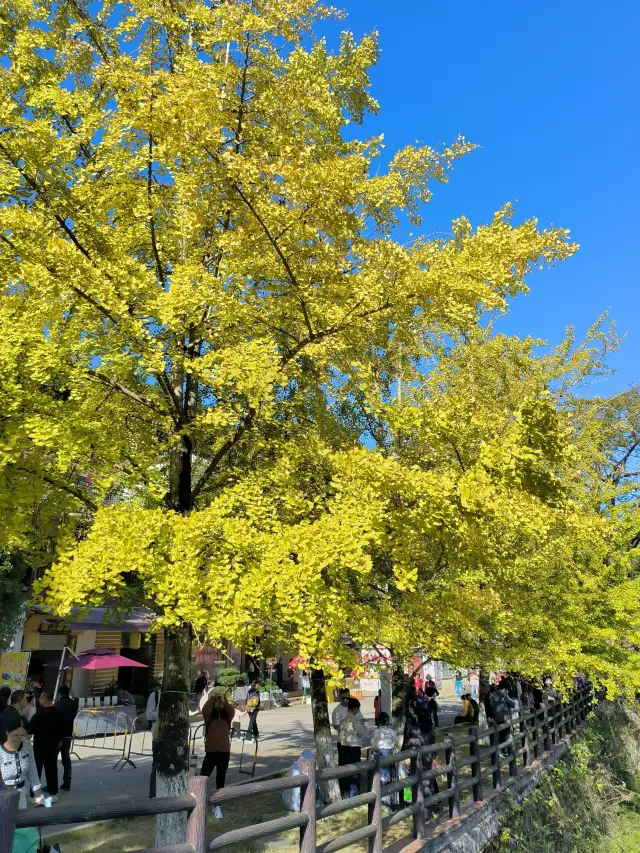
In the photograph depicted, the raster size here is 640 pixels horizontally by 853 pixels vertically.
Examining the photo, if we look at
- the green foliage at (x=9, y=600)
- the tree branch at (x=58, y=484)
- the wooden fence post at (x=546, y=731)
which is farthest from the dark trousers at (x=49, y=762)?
the wooden fence post at (x=546, y=731)

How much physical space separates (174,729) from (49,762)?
135 inches

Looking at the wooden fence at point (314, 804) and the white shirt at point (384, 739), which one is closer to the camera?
the wooden fence at point (314, 804)

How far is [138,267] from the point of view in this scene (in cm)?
638

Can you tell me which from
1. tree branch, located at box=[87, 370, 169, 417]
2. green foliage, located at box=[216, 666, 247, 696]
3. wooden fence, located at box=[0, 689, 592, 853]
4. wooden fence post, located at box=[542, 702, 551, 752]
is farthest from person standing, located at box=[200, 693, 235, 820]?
green foliage, located at box=[216, 666, 247, 696]

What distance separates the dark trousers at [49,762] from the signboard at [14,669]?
6.22 m

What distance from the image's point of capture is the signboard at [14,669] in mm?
14555

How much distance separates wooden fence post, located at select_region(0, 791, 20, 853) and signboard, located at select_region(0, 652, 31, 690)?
1353 cm

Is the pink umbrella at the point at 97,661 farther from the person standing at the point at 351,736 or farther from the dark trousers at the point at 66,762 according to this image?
the person standing at the point at 351,736

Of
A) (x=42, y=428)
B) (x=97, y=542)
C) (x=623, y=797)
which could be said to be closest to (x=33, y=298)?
(x=42, y=428)

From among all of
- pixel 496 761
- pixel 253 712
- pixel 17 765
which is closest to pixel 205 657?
pixel 253 712

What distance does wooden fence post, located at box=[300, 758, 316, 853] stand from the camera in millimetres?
4883

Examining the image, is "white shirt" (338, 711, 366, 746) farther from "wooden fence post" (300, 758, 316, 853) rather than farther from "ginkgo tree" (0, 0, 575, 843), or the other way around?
"wooden fence post" (300, 758, 316, 853)

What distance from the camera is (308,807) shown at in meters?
4.98

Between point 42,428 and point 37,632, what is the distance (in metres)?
16.5
